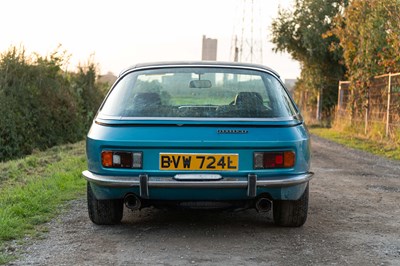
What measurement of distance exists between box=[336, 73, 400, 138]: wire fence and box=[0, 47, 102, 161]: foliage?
30.9ft

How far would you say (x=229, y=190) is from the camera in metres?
4.86

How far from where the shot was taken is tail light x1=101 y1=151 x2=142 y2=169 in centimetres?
489

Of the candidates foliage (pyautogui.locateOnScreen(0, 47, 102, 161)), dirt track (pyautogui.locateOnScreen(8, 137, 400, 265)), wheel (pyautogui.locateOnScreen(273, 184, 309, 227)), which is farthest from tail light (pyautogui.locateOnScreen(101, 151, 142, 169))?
foliage (pyautogui.locateOnScreen(0, 47, 102, 161))

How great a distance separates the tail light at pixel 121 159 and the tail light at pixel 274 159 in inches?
36.1

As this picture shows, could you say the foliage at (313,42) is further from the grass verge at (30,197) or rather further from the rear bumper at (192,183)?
the rear bumper at (192,183)

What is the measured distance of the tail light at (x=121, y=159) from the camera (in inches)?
192

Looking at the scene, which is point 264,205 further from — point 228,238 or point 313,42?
point 313,42

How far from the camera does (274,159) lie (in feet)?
16.2

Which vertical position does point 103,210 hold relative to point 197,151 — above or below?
below

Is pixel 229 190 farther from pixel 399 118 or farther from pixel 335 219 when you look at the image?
pixel 399 118

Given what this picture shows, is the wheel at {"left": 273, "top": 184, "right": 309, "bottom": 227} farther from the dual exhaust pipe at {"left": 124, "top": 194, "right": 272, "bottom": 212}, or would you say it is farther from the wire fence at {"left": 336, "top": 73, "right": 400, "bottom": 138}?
the wire fence at {"left": 336, "top": 73, "right": 400, "bottom": 138}

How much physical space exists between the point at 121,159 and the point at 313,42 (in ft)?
84.8

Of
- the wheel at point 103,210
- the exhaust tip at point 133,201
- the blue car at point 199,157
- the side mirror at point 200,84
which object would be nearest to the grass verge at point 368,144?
the side mirror at point 200,84

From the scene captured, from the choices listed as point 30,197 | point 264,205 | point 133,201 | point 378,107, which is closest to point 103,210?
point 133,201
